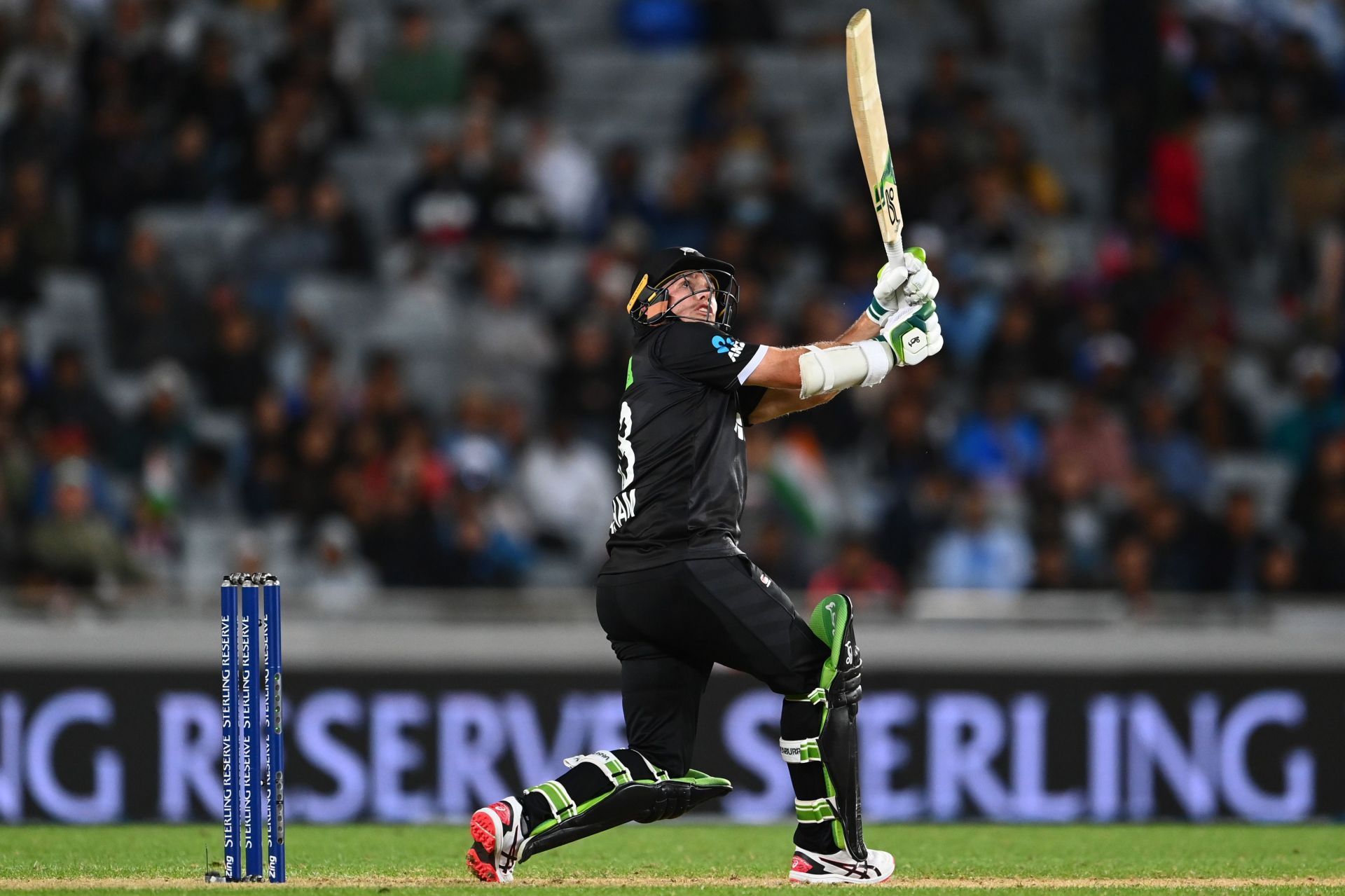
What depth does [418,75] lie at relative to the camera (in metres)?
17.2

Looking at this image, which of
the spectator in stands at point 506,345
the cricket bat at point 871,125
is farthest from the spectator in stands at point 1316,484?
the cricket bat at point 871,125

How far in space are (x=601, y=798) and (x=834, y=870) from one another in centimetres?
87

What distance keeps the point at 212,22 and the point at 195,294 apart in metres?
3.14

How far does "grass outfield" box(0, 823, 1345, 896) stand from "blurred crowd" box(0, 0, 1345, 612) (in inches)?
92.2

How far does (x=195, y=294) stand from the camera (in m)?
15.1

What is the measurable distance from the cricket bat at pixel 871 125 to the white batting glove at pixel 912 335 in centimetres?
35

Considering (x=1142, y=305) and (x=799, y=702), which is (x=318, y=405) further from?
(x=799, y=702)

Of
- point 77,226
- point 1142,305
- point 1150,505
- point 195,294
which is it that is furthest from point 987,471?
point 77,226

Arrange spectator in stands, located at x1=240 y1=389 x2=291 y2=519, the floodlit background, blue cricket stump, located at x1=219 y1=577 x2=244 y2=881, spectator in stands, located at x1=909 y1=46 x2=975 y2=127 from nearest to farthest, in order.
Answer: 1. blue cricket stump, located at x1=219 y1=577 x2=244 y2=881
2. the floodlit background
3. spectator in stands, located at x1=240 y1=389 x2=291 y2=519
4. spectator in stands, located at x1=909 y1=46 x2=975 y2=127

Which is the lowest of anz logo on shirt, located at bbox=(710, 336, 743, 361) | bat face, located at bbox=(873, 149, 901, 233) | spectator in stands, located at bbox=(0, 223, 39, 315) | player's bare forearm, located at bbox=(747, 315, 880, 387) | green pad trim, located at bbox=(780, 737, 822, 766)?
green pad trim, located at bbox=(780, 737, 822, 766)

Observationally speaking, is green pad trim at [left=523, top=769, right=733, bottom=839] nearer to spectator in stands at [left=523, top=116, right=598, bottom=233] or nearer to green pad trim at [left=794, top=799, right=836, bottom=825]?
green pad trim at [left=794, top=799, right=836, bottom=825]

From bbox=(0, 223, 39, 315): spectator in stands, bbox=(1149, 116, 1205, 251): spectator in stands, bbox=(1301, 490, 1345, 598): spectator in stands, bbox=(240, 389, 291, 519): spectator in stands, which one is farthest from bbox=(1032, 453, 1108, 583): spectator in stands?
bbox=(0, 223, 39, 315): spectator in stands

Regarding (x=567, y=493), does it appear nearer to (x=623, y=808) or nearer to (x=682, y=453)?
(x=682, y=453)

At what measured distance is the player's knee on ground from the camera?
23.7 ft
